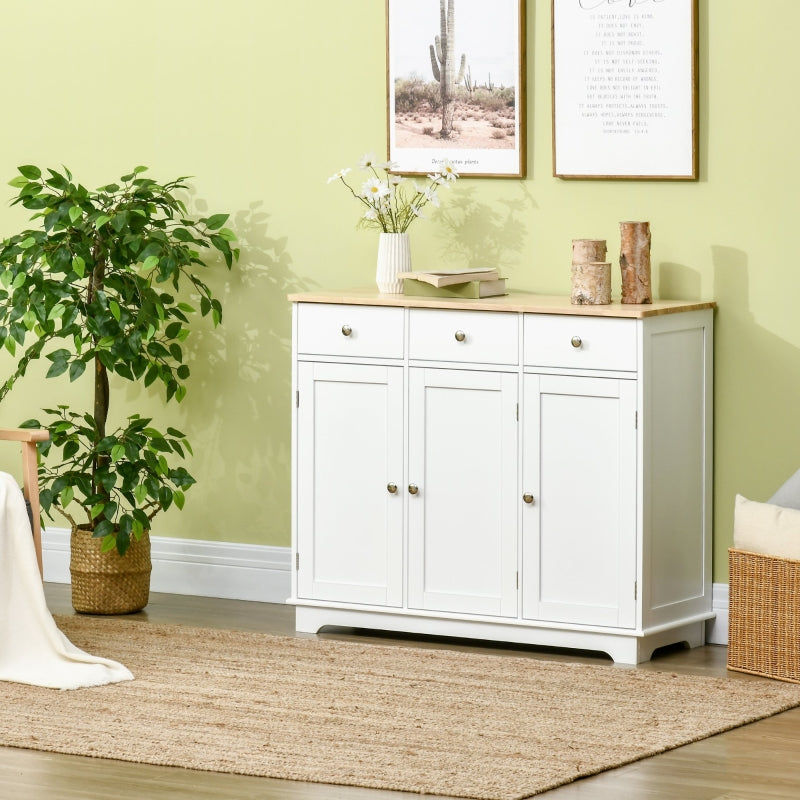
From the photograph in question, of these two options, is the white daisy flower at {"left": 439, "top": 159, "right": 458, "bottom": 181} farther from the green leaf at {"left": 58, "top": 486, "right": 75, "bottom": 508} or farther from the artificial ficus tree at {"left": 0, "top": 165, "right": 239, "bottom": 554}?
the green leaf at {"left": 58, "top": 486, "right": 75, "bottom": 508}

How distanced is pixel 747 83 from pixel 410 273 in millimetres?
1036

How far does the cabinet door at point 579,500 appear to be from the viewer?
4387mm

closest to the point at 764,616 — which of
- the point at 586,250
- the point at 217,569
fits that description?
the point at 586,250

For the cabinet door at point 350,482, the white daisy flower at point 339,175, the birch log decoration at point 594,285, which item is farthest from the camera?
the white daisy flower at point 339,175

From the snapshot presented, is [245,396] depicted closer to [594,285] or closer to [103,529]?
[103,529]

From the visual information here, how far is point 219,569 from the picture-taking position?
17.5 ft

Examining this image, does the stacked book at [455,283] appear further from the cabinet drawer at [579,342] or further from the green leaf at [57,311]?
the green leaf at [57,311]

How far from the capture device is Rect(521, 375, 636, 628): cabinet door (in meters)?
4.39

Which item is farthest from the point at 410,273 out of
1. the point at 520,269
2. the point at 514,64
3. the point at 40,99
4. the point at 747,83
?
the point at 40,99

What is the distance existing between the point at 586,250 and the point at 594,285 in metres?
0.12

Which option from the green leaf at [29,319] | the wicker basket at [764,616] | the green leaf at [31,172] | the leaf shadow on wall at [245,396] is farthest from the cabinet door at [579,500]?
the green leaf at [31,172]

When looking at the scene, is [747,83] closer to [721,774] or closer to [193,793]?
[721,774]

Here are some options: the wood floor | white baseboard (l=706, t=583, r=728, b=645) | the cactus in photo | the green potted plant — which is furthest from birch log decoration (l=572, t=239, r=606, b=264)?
the wood floor

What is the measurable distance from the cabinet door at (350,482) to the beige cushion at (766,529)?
0.92 metres
